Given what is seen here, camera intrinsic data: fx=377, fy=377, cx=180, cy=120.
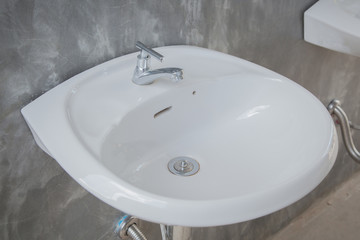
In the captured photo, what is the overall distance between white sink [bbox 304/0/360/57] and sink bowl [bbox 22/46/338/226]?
1.31ft

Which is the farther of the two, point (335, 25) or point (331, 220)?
point (331, 220)

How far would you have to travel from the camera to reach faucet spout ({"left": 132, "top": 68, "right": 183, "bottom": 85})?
70 centimetres

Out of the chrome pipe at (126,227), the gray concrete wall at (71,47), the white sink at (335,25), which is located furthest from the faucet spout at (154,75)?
the white sink at (335,25)

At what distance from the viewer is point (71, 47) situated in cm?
73

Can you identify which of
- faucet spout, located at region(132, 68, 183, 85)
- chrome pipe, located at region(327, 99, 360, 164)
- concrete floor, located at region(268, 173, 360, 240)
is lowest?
concrete floor, located at region(268, 173, 360, 240)

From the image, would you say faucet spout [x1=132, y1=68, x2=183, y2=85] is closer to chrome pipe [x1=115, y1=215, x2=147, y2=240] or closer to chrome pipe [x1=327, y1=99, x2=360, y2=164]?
chrome pipe [x1=115, y1=215, x2=147, y2=240]

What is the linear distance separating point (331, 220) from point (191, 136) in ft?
4.00

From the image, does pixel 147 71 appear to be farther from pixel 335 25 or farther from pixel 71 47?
pixel 335 25

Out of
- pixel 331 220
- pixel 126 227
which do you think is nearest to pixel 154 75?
pixel 126 227

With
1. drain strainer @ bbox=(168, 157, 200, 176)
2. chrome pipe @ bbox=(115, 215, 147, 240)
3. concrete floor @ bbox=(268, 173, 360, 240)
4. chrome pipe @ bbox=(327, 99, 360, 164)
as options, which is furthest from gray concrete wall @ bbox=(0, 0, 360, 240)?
concrete floor @ bbox=(268, 173, 360, 240)

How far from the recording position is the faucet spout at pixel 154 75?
696 mm

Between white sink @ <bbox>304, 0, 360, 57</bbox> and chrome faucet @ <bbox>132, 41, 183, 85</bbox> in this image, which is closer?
chrome faucet @ <bbox>132, 41, 183, 85</bbox>

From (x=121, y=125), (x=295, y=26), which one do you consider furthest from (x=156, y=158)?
(x=295, y=26)

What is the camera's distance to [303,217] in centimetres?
176
